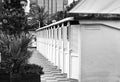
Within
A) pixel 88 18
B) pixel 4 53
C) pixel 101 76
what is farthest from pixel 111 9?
pixel 4 53

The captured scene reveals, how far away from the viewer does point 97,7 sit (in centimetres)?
690

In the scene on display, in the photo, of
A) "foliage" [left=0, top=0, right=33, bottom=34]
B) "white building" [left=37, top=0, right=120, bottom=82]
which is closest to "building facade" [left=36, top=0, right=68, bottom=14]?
"foliage" [left=0, top=0, right=33, bottom=34]

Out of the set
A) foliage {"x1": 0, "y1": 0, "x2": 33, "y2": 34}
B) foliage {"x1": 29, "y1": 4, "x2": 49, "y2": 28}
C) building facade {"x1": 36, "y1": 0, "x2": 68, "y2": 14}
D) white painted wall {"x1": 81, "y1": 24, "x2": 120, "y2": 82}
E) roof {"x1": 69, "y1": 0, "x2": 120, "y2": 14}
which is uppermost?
building facade {"x1": 36, "y1": 0, "x2": 68, "y2": 14}

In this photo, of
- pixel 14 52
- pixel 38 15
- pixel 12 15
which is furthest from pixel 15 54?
pixel 38 15

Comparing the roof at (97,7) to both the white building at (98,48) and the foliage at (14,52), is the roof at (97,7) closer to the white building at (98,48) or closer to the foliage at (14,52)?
the white building at (98,48)

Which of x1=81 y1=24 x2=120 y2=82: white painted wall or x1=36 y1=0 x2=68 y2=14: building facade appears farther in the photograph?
x1=36 y1=0 x2=68 y2=14: building facade

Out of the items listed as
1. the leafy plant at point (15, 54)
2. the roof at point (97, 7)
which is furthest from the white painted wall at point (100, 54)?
the leafy plant at point (15, 54)

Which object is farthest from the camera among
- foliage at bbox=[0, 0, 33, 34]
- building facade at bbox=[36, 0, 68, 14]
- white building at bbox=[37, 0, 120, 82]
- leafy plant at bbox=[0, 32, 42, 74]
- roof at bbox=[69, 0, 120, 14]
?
building facade at bbox=[36, 0, 68, 14]

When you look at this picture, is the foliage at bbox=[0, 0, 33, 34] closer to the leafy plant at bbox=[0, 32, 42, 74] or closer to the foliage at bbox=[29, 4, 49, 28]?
the leafy plant at bbox=[0, 32, 42, 74]

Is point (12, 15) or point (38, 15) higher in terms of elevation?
point (38, 15)

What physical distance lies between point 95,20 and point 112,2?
710 mm

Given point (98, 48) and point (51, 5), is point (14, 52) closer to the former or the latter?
A: point (98, 48)

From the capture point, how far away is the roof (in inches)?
267

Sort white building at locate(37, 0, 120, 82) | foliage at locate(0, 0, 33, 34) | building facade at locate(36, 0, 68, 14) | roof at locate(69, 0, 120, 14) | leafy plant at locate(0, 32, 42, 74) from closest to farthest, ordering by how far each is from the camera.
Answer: leafy plant at locate(0, 32, 42, 74), roof at locate(69, 0, 120, 14), white building at locate(37, 0, 120, 82), foliage at locate(0, 0, 33, 34), building facade at locate(36, 0, 68, 14)
